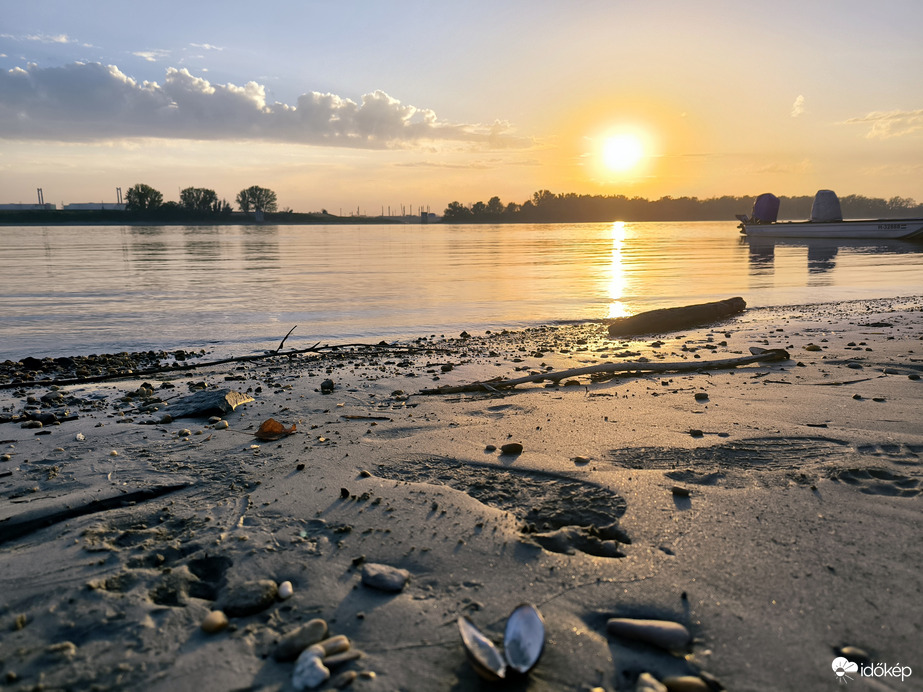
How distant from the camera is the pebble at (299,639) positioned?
211cm

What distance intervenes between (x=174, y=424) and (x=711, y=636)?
15.0 feet

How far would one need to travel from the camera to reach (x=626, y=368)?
647 cm

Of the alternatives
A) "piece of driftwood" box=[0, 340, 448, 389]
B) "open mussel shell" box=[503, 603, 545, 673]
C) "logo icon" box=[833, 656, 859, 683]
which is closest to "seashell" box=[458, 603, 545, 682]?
"open mussel shell" box=[503, 603, 545, 673]

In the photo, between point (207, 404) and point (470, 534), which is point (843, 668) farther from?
point (207, 404)

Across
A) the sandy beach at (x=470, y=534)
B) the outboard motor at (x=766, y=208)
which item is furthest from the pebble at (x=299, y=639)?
the outboard motor at (x=766, y=208)

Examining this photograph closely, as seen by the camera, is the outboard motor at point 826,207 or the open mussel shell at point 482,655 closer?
the open mussel shell at point 482,655

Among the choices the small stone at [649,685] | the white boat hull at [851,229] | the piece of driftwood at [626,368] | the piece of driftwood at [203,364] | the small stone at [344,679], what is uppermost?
the white boat hull at [851,229]

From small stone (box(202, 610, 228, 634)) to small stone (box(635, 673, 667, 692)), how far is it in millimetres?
1616

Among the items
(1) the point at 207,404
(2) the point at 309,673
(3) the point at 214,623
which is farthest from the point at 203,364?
(2) the point at 309,673

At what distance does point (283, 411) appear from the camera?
539 cm

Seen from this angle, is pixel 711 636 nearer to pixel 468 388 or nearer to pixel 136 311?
pixel 468 388

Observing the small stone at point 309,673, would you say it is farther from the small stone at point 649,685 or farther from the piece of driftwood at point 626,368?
the piece of driftwood at point 626,368

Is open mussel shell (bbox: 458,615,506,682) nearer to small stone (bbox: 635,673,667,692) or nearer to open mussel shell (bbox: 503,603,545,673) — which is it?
open mussel shell (bbox: 503,603,545,673)

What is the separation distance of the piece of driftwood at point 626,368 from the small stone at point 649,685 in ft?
13.4
